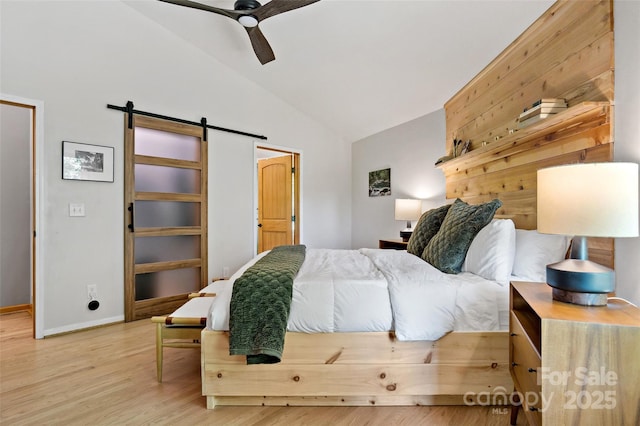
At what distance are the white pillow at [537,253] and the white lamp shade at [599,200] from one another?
0.64 m

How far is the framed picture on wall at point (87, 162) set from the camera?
9.43ft

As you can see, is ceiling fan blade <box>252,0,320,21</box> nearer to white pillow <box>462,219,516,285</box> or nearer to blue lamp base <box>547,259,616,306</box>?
white pillow <box>462,219,516,285</box>

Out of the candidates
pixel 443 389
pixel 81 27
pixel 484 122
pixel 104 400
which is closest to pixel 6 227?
Result: pixel 81 27

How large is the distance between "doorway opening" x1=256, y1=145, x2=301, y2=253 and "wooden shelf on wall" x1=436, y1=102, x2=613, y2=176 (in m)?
2.47

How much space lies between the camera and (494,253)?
1848 mm

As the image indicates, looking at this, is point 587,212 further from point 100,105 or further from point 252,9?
point 100,105

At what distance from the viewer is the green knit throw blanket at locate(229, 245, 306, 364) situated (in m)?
1.54

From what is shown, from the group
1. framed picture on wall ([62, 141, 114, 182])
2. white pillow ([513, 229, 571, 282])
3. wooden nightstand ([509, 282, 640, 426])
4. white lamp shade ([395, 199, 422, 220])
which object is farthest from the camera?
white lamp shade ([395, 199, 422, 220])

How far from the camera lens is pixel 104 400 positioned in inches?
71.4

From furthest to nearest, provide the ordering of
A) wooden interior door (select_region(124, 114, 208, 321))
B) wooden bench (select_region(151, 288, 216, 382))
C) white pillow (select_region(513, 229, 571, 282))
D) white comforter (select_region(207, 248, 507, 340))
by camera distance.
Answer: wooden interior door (select_region(124, 114, 208, 321)) → wooden bench (select_region(151, 288, 216, 382)) → white pillow (select_region(513, 229, 571, 282)) → white comforter (select_region(207, 248, 507, 340))

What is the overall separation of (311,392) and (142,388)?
42.8 inches

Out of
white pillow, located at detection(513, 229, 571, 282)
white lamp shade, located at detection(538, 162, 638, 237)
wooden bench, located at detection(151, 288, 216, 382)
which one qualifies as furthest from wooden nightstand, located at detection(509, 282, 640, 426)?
wooden bench, located at detection(151, 288, 216, 382)

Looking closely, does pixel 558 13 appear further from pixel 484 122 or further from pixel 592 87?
pixel 484 122

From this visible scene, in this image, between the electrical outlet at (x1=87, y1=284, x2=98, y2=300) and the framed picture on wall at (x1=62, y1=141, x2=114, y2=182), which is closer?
the framed picture on wall at (x1=62, y1=141, x2=114, y2=182)
